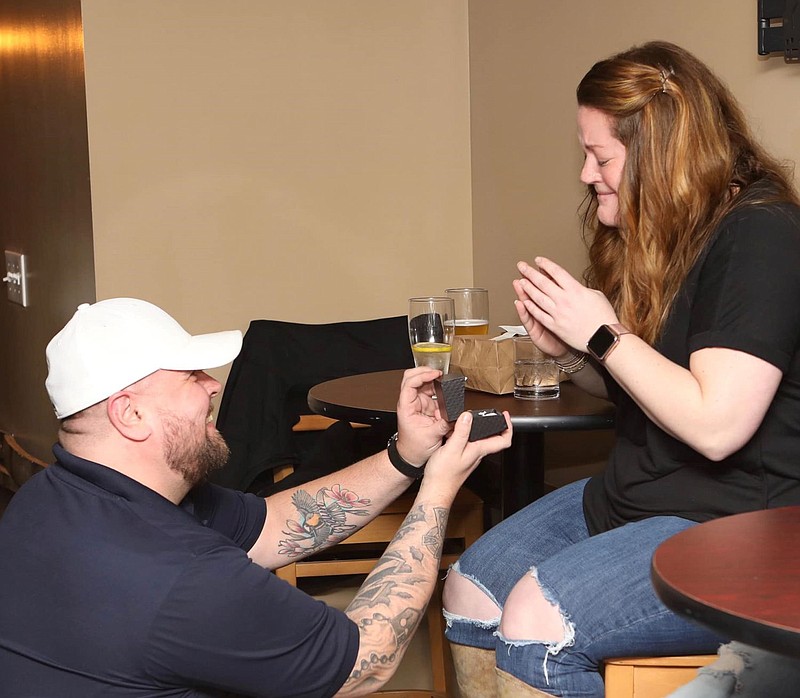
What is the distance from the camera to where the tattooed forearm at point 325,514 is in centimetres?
184

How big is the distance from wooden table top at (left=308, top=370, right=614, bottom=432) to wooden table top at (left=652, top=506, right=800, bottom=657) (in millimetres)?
742

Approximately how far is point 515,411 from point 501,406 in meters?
0.06

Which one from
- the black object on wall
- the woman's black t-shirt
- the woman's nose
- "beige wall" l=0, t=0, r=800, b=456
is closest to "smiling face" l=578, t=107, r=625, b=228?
the woman's nose

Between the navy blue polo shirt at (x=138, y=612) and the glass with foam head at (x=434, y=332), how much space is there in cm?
79

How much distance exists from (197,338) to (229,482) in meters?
1.39

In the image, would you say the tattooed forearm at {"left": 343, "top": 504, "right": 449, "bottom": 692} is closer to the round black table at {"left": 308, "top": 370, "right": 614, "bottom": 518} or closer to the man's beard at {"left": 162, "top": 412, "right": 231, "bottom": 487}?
the man's beard at {"left": 162, "top": 412, "right": 231, "bottom": 487}

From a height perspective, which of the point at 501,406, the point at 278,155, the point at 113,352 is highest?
the point at 278,155

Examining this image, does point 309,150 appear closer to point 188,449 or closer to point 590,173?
point 590,173

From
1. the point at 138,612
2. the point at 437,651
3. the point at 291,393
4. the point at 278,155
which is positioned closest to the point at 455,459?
the point at 138,612

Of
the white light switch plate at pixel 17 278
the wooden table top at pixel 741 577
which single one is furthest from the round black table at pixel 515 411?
the white light switch plate at pixel 17 278

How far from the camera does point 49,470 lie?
Answer: 1413mm

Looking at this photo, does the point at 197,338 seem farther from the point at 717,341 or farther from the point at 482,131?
the point at 482,131

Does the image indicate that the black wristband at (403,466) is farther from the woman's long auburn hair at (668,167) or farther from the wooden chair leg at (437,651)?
the wooden chair leg at (437,651)

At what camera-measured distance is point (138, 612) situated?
1.25 m
